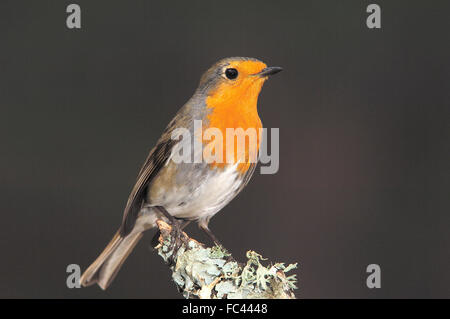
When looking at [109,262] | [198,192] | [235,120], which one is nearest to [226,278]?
[198,192]

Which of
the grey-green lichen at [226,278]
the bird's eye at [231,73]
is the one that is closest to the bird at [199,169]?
the bird's eye at [231,73]

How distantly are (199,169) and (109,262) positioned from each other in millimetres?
728

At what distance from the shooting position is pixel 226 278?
172 centimetres

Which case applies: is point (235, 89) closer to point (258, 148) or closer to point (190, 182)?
point (258, 148)

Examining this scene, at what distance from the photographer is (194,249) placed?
191 cm

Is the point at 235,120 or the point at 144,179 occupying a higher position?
the point at 235,120

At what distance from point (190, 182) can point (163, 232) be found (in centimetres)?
29

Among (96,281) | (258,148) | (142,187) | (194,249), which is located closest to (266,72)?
(258,148)

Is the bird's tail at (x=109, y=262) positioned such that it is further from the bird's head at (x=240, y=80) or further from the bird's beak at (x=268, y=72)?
the bird's beak at (x=268, y=72)

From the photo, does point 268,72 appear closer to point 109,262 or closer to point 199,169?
point 199,169

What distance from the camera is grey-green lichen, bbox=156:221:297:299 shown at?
1673mm

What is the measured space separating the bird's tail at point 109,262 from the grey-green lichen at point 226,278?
2.68 feet

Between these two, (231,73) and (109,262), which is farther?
(109,262)

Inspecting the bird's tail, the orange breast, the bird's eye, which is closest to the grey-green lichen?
the orange breast
